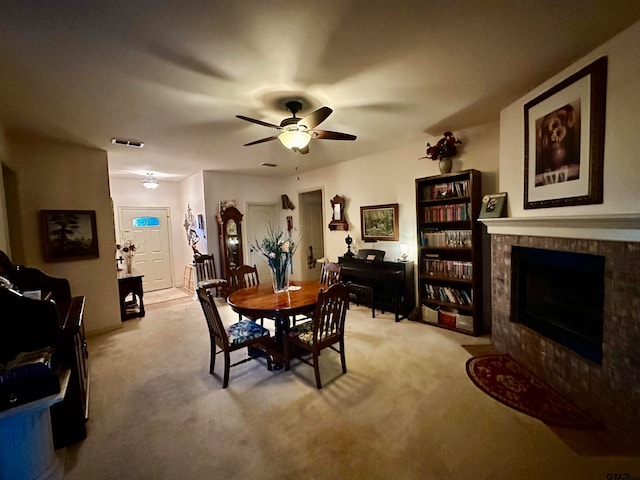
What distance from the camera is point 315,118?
2.13 metres

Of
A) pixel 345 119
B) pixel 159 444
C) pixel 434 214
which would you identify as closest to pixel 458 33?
pixel 345 119

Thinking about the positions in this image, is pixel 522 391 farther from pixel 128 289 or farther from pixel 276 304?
pixel 128 289

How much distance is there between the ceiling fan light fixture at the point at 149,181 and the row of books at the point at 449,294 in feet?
17.7

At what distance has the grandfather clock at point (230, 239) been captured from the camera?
5.29 m

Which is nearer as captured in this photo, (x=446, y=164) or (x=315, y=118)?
(x=315, y=118)

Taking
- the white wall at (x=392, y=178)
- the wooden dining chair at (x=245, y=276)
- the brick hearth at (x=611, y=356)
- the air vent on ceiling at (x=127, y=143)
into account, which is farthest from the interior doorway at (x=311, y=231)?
the brick hearth at (x=611, y=356)

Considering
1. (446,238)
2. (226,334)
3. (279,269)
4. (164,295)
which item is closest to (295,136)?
(279,269)

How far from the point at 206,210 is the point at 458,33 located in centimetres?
478

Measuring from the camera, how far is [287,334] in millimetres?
2543

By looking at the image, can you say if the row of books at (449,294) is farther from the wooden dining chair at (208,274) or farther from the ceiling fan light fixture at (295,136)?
the wooden dining chair at (208,274)

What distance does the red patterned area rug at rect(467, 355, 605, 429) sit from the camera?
187 cm

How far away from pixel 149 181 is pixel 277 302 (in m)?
4.91

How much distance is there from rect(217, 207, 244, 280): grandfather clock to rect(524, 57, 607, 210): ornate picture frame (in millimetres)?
4689

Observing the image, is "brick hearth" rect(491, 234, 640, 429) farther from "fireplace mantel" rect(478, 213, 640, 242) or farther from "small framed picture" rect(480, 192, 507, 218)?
"small framed picture" rect(480, 192, 507, 218)
